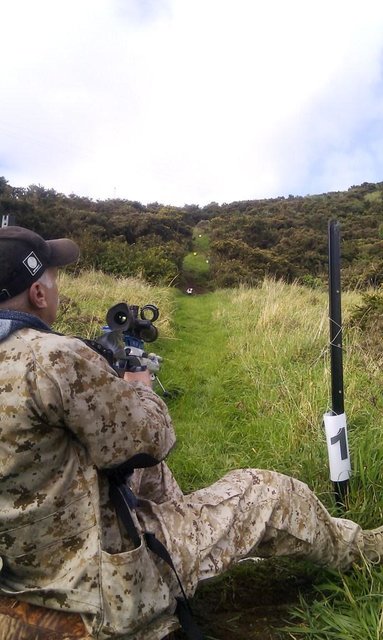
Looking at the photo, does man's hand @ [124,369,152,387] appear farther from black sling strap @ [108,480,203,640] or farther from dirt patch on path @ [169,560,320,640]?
dirt patch on path @ [169,560,320,640]

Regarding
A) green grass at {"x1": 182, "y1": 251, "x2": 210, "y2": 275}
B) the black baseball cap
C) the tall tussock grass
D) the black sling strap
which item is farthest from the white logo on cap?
green grass at {"x1": 182, "y1": 251, "x2": 210, "y2": 275}

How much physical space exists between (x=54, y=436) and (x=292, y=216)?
79.9 ft

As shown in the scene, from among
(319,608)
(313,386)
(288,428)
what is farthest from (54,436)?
(313,386)

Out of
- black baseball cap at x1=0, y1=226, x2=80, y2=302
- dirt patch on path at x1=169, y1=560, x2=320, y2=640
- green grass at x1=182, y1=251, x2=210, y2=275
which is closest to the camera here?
black baseball cap at x1=0, y1=226, x2=80, y2=302

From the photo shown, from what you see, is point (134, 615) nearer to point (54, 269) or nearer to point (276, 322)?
point (54, 269)

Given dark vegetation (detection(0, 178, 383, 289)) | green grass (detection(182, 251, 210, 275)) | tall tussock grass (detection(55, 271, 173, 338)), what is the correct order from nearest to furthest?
tall tussock grass (detection(55, 271, 173, 338)), dark vegetation (detection(0, 178, 383, 289)), green grass (detection(182, 251, 210, 275))

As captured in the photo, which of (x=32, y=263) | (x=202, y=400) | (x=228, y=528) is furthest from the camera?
(x=202, y=400)

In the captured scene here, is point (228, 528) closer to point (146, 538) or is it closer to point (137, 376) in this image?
point (146, 538)

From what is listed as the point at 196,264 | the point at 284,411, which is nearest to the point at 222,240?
the point at 196,264

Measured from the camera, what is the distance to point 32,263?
164 cm

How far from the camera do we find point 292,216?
24.7 m

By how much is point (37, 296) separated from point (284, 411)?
91.4 inches

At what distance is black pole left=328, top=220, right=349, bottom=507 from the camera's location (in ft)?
8.09

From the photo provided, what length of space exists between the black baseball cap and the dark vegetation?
9.16 m
